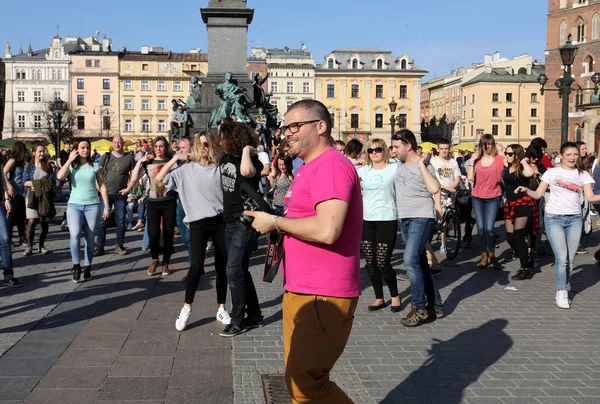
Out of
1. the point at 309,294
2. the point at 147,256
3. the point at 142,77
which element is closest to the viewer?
the point at 309,294

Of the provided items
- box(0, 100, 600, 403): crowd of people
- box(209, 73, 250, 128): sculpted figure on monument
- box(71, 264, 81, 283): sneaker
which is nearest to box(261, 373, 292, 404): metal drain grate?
box(0, 100, 600, 403): crowd of people

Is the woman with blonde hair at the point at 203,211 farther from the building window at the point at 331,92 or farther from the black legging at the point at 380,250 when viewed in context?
the building window at the point at 331,92

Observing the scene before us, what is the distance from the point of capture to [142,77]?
308ft

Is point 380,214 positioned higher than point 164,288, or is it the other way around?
point 380,214

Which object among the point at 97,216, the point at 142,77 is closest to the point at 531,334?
the point at 97,216

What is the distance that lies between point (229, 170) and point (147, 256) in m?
5.59

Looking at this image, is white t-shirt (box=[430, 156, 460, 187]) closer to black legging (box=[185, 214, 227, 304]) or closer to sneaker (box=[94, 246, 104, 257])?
black legging (box=[185, 214, 227, 304])

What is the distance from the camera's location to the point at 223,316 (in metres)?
6.98

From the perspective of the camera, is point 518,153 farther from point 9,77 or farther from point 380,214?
point 9,77

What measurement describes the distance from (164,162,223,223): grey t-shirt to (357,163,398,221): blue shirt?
5.31ft

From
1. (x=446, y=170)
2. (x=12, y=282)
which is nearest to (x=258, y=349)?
(x=12, y=282)

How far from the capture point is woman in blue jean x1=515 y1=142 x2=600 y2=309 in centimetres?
819

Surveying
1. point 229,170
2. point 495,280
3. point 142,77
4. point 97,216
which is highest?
point 142,77

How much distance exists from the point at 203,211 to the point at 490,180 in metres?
5.48
